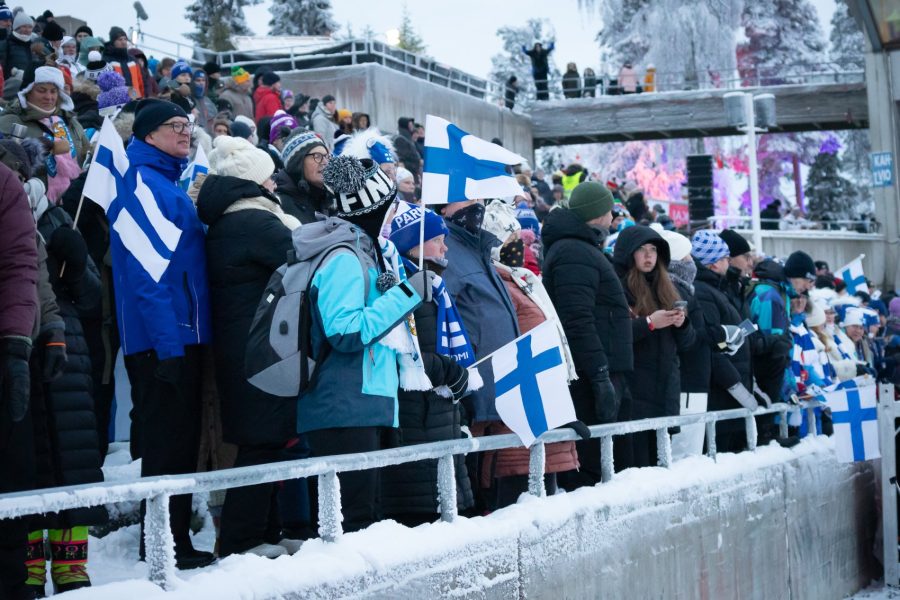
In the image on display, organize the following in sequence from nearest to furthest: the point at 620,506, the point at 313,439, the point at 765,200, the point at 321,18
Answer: the point at 313,439
the point at 620,506
the point at 321,18
the point at 765,200

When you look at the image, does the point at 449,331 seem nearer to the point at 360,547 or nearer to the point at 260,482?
the point at 360,547

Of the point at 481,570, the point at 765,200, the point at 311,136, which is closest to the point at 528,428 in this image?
the point at 481,570

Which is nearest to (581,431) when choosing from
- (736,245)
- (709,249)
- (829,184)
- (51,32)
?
(709,249)

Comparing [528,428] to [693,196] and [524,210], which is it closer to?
[524,210]

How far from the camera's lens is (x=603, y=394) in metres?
7.52

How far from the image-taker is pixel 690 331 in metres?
8.73

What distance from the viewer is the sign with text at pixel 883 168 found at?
31547 millimetres

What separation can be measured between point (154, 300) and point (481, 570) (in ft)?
5.99

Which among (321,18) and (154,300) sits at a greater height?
(321,18)

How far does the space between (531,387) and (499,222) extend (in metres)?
1.26

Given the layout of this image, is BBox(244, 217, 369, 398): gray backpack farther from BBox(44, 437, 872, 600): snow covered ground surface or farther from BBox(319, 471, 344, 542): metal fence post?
BBox(44, 437, 872, 600): snow covered ground surface

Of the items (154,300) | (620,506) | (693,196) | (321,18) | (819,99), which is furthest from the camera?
(321,18)

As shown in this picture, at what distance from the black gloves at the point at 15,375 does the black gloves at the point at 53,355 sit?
43 centimetres

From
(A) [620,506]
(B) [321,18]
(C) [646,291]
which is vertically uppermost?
(B) [321,18]
